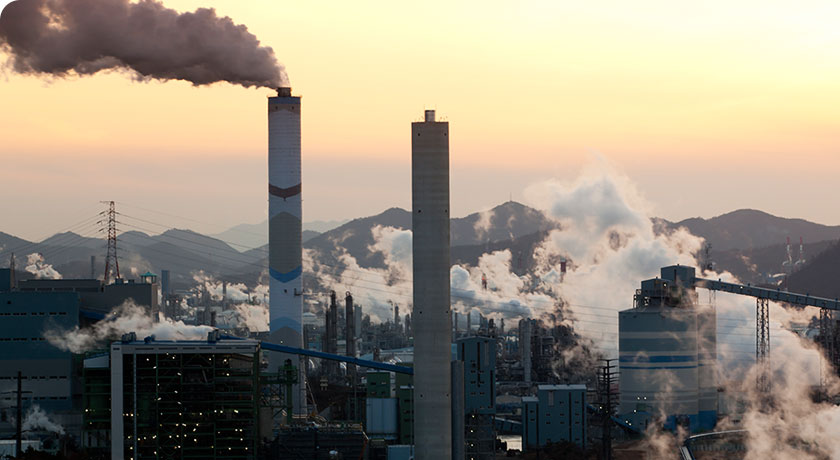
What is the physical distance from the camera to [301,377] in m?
84.5

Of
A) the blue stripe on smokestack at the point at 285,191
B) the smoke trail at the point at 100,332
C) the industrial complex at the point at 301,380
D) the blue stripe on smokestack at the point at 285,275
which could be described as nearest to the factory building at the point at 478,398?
the industrial complex at the point at 301,380

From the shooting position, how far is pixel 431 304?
6419 centimetres

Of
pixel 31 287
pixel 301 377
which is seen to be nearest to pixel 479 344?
pixel 301 377

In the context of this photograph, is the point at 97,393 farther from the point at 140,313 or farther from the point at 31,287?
the point at 31,287

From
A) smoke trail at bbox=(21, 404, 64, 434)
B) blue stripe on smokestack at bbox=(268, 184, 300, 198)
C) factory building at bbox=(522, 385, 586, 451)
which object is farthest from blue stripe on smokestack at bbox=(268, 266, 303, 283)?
smoke trail at bbox=(21, 404, 64, 434)

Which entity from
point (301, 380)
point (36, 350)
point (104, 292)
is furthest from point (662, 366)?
point (36, 350)

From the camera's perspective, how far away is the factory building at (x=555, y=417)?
7788 centimetres

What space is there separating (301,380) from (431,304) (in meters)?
22.8

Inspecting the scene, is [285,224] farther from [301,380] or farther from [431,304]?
[431,304]

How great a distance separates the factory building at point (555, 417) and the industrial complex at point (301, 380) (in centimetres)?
8

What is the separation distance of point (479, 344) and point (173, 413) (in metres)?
19.2

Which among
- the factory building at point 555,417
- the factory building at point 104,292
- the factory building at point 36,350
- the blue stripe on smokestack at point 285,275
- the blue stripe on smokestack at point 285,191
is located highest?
the blue stripe on smokestack at point 285,191

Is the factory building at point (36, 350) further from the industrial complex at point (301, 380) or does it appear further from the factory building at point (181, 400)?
the factory building at point (181, 400)

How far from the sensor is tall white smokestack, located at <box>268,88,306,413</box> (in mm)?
83062
